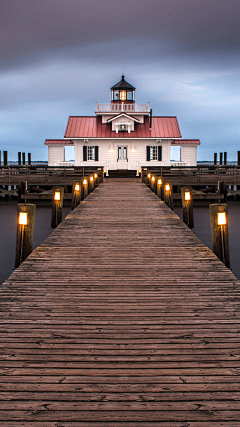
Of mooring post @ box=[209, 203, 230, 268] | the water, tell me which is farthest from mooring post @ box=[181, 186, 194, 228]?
the water

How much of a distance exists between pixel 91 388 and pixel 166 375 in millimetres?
606

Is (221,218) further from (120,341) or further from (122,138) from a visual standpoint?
(122,138)

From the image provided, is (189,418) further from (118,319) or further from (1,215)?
(1,215)

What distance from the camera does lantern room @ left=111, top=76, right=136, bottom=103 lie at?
32.2 metres

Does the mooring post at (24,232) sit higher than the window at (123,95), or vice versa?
the window at (123,95)

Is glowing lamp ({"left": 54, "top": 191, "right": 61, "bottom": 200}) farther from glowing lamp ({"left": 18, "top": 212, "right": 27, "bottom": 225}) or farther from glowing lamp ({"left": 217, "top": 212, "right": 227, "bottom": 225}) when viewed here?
glowing lamp ({"left": 217, "top": 212, "right": 227, "bottom": 225})

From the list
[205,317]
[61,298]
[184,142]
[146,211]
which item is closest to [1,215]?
[146,211]

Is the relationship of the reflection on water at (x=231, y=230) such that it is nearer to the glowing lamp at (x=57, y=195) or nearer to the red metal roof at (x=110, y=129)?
the glowing lamp at (x=57, y=195)

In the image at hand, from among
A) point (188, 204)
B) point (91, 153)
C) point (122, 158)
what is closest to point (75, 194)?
point (188, 204)

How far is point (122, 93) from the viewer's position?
106 ft

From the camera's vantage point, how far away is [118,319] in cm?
385

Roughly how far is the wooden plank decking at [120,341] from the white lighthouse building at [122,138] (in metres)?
24.6

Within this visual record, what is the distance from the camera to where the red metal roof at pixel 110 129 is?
29.9 metres

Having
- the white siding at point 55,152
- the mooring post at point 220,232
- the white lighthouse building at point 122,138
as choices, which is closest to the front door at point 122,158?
the white lighthouse building at point 122,138
